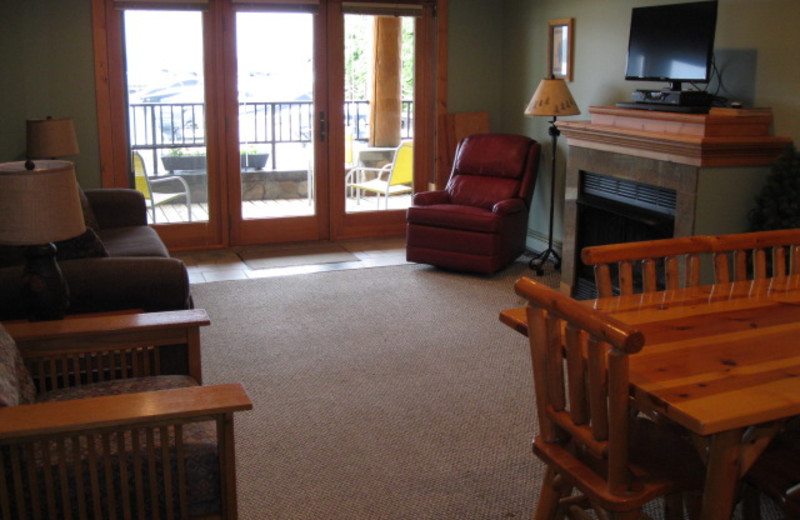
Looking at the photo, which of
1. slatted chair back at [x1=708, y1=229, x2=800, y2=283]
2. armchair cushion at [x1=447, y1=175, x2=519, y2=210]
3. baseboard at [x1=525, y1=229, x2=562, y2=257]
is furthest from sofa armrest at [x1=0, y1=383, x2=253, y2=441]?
baseboard at [x1=525, y1=229, x2=562, y2=257]

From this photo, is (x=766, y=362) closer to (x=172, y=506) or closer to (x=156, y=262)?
(x=172, y=506)

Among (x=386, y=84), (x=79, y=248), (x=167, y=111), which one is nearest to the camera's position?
(x=79, y=248)

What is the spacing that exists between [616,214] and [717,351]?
2960 millimetres

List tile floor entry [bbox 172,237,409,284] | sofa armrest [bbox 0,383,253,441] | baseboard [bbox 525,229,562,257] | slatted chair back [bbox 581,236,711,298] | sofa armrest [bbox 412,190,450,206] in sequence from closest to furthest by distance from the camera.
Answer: sofa armrest [bbox 0,383,253,441], slatted chair back [bbox 581,236,711,298], tile floor entry [bbox 172,237,409,284], sofa armrest [bbox 412,190,450,206], baseboard [bbox 525,229,562,257]

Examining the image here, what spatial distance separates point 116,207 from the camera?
203 inches

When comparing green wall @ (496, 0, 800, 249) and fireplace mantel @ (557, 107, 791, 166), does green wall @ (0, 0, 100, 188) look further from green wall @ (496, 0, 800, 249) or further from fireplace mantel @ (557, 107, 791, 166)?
fireplace mantel @ (557, 107, 791, 166)

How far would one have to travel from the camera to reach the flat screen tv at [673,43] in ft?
14.6

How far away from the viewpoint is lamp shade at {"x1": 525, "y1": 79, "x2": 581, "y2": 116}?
5668mm

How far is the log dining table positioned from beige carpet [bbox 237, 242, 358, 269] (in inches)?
157

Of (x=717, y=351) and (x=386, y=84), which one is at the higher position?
(x=386, y=84)

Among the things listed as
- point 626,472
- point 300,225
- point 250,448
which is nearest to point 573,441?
point 626,472

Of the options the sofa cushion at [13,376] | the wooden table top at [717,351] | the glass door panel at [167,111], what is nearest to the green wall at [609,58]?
the wooden table top at [717,351]

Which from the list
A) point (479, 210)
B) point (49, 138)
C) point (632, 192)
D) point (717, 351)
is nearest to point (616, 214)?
point (632, 192)

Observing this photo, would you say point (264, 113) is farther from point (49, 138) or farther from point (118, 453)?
point (118, 453)
